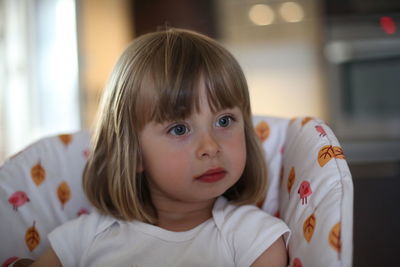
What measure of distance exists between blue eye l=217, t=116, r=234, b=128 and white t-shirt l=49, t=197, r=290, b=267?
0.17 m

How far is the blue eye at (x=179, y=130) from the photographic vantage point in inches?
30.0

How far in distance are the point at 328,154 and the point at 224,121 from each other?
0.64 feet

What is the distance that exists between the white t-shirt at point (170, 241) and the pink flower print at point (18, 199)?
0.43 ft

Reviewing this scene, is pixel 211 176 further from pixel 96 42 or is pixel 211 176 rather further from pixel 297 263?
pixel 96 42

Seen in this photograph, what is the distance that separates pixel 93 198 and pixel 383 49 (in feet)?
5.07

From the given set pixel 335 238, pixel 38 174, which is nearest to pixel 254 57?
pixel 38 174

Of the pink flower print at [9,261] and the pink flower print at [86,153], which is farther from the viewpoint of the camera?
the pink flower print at [86,153]

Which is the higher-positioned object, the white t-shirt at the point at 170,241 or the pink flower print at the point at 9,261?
the white t-shirt at the point at 170,241

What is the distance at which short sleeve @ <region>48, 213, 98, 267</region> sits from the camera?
811 millimetres

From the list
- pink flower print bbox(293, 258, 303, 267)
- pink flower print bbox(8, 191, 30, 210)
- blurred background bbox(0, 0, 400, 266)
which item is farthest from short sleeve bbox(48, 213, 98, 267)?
blurred background bbox(0, 0, 400, 266)

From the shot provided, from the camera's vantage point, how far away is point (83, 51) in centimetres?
252

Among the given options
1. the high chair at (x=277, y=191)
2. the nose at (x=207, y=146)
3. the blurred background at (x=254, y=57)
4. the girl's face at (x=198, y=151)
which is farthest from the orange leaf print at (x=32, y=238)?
the blurred background at (x=254, y=57)

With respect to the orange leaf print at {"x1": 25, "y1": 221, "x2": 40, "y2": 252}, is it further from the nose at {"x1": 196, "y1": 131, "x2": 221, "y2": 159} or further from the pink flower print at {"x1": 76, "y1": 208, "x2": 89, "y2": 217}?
the nose at {"x1": 196, "y1": 131, "x2": 221, "y2": 159}

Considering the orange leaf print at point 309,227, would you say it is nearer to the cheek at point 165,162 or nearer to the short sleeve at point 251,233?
the short sleeve at point 251,233
